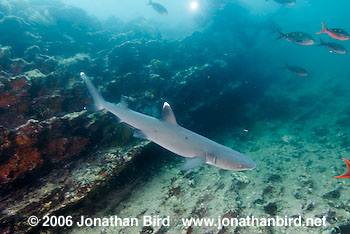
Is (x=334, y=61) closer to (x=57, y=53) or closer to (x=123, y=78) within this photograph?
(x=123, y=78)

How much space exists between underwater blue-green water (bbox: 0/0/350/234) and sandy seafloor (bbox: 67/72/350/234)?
28mm

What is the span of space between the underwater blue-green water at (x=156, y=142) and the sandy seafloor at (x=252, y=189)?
0.03 metres

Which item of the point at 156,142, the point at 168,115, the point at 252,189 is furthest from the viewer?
the point at 252,189

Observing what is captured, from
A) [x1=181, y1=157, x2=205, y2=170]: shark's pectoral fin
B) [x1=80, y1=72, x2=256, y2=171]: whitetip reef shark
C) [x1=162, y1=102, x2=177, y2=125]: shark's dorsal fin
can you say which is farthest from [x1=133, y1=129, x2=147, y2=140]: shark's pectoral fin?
[x1=181, y1=157, x2=205, y2=170]: shark's pectoral fin

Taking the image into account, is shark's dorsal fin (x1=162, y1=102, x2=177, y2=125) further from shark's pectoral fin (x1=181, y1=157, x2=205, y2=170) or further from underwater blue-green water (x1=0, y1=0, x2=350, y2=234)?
shark's pectoral fin (x1=181, y1=157, x2=205, y2=170)

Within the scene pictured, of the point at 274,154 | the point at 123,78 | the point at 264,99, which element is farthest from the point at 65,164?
the point at 264,99

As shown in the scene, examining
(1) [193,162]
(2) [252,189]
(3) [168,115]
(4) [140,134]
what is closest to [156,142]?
(4) [140,134]

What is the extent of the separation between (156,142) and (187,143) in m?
0.69

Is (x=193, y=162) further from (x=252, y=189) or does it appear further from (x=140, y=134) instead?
(x=252, y=189)

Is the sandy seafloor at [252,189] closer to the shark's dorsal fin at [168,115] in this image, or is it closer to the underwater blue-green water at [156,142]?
the underwater blue-green water at [156,142]

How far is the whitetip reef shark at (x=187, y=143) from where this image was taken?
2.96 metres

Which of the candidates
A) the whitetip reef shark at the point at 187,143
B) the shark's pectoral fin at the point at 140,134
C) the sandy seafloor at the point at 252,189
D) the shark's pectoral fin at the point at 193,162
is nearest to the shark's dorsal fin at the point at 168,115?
the whitetip reef shark at the point at 187,143

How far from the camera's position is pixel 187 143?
3.21 metres

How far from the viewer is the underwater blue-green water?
3273 mm
